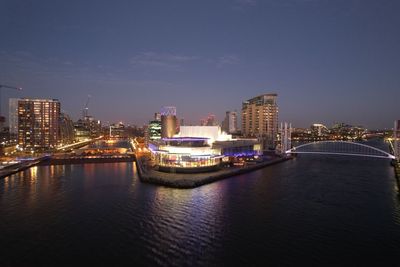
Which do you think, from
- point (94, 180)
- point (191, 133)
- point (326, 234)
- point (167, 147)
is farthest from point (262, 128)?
point (326, 234)

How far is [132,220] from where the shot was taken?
47.7 feet

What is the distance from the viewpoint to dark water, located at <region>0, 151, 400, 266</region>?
1065cm

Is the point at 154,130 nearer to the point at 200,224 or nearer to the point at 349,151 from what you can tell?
the point at 349,151

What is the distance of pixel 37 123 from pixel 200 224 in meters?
57.1

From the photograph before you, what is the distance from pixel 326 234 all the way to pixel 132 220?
8.99 metres

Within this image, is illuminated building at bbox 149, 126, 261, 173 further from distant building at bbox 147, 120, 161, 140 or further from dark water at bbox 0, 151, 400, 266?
distant building at bbox 147, 120, 161, 140

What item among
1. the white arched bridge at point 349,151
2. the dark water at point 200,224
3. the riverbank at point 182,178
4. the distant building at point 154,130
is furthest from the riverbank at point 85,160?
the distant building at point 154,130

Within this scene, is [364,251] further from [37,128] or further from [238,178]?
[37,128]

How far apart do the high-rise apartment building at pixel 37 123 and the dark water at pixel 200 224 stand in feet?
Answer: 127

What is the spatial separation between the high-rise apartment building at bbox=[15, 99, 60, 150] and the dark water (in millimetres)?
38806

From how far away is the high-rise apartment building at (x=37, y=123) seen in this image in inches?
2296

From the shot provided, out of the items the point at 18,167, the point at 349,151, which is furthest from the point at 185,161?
the point at 349,151

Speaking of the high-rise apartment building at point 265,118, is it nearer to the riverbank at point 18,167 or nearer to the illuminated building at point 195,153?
the illuminated building at point 195,153

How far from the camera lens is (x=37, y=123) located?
2366 inches
